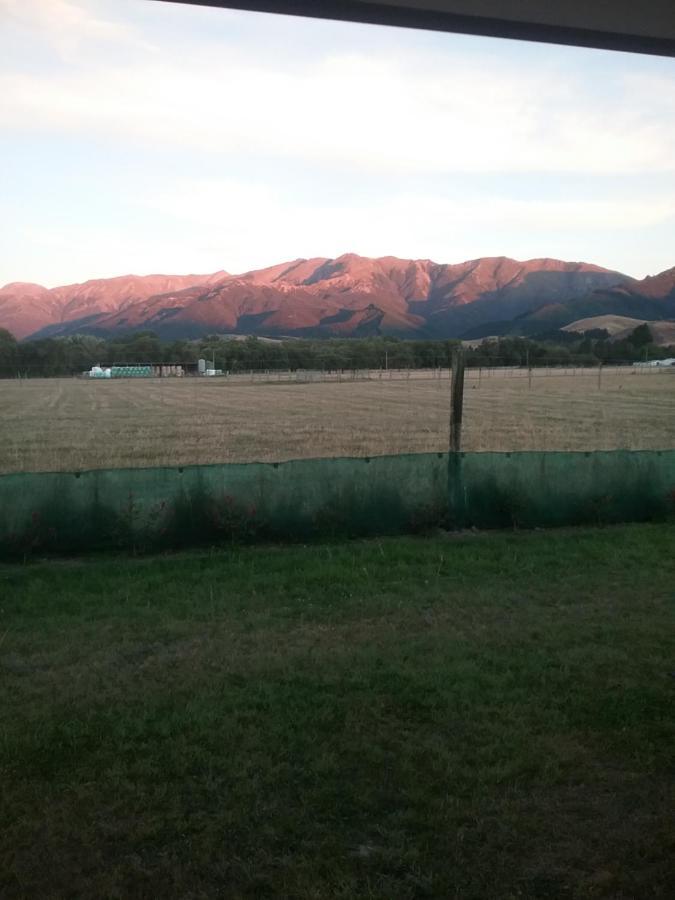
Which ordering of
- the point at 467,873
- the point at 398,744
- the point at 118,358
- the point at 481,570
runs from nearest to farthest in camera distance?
the point at 467,873
the point at 398,744
the point at 481,570
the point at 118,358

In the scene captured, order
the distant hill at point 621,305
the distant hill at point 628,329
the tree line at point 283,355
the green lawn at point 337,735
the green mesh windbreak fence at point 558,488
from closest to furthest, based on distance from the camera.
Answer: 1. the green lawn at point 337,735
2. the green mesh windbreak fence at point 558,488
3. the tree line at point 283,355
4. the distant hill at point 628,329
5. the distant hill at point 621,305

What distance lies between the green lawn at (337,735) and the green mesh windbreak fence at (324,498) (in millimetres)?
1168

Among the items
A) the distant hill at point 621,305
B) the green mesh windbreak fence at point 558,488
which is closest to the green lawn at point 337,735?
the green mesh windbreak fence at point 558,488

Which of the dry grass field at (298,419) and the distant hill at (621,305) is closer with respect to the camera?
the dry grass field at (298,419)

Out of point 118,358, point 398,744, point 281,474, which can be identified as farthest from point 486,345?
point 398,744

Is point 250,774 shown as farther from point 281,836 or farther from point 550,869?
point 550,869

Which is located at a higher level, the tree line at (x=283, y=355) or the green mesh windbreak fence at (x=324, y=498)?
the tree line at (x=283, y=355)

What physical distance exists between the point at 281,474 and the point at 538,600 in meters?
3.51

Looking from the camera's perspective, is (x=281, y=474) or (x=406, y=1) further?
(x=281, y=474)

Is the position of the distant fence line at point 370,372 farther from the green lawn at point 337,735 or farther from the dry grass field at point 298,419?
the green lawn at point 337,735

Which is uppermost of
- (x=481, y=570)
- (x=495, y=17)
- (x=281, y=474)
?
(x=495, y=17)

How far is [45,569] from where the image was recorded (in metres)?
7.65

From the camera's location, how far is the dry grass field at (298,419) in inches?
710

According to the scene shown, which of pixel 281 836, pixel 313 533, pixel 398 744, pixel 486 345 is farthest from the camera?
pixel 486 345
